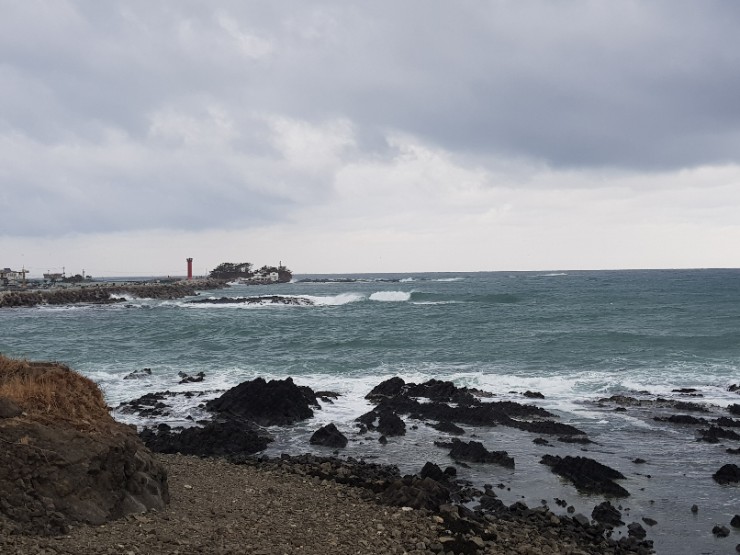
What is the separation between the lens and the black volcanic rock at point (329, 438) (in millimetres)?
15633

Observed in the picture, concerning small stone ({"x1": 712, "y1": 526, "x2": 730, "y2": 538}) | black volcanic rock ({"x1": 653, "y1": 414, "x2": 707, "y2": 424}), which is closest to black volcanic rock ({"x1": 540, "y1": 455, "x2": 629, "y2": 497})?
small stone ({"x1": 712, "y1": 526, "x2": 730, "y2": 538})

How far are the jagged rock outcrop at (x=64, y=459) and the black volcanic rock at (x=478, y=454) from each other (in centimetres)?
771

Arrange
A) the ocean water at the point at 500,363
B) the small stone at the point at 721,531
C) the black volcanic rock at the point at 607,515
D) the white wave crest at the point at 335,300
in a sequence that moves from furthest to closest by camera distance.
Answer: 1. the white wave crest at the point at 335,300
2. the ocean water at the point at 500,363
3. the black volcanic rock at the point at 607,515
4. the small stone at the point at 721,531

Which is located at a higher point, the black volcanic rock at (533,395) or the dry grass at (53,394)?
the dry grass at (53,394)

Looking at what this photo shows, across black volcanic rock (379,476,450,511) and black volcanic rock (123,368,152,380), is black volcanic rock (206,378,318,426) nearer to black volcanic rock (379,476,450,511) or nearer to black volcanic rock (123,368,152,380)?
black volcanic rock (123,368,152,380)

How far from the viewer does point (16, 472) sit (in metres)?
7.81

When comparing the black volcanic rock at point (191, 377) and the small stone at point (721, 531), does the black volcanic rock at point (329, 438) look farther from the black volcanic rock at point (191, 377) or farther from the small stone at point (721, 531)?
the black volcanic rock at point (191, 377)

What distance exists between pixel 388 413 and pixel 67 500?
37.6ft

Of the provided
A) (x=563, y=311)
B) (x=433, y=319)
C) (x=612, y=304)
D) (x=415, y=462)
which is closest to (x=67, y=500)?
(x=415, y=462)

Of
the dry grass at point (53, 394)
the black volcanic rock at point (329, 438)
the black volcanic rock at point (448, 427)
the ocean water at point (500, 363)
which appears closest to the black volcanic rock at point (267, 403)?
the ocean water at point (500, 363)

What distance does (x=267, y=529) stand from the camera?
28.2 feet

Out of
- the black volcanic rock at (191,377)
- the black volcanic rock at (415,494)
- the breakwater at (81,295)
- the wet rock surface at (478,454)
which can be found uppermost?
the breakwater at (81,295)

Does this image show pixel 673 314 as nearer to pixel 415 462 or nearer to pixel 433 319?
pixel 433 319

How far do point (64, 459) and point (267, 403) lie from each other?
11102mm
